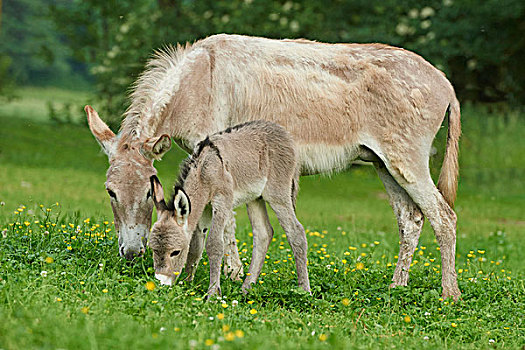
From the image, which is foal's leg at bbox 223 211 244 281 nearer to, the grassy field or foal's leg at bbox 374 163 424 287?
the grassy field

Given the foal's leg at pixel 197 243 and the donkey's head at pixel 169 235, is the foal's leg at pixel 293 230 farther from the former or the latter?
the donkey's head at pixel 169 235

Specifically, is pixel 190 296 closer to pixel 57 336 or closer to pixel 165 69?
pixel 57 336

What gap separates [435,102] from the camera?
6.76 metres

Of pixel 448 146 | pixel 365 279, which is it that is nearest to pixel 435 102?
pixel 448 146

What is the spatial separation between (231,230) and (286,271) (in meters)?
0.73

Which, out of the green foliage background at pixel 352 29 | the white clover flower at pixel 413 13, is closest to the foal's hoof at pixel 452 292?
the green foliage background at pixel 352 29

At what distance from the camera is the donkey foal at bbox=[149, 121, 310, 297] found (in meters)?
5.06

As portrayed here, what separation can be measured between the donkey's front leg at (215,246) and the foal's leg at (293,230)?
538 mm

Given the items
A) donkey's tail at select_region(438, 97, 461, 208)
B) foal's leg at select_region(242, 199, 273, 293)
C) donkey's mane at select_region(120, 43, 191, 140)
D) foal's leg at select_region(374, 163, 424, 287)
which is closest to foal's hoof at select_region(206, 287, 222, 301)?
foal's leg at select_region(242, 199, 273, 293)

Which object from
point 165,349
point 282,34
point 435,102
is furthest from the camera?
point 282,34

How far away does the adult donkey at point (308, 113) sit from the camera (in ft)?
18.9

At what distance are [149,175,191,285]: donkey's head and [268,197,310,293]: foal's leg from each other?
88 centimetres

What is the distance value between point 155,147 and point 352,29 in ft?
43.4

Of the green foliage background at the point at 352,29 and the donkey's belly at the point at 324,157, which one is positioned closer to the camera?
the donkey's belly at the point at 324,157
